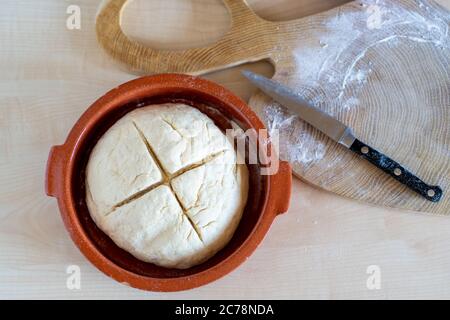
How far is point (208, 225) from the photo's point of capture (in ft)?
4.12

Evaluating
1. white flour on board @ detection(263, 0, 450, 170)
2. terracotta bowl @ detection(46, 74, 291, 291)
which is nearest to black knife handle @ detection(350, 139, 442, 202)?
white flour on board @ detection(263, 0, 450, 170)

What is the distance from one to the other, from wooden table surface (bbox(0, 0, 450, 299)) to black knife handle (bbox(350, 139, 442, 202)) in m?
0.08

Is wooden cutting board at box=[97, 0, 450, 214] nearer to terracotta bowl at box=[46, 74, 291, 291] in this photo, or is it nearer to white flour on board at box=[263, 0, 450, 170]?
white flour on board at box=[263, 0, 450, 170]

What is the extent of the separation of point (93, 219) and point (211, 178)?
0.31 metres

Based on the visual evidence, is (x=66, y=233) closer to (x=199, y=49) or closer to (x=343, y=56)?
(x=199, y=49)

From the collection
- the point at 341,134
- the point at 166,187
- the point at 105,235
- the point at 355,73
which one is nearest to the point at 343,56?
the point at 355,73

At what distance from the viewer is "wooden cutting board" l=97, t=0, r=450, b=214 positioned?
1486mm

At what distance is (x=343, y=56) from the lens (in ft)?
5.04

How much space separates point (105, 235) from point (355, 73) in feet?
2.65

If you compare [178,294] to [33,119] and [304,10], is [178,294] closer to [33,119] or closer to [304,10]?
[33,119]

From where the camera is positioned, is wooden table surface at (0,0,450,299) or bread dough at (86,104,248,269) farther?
wooden table surface at (0,0,450,299)

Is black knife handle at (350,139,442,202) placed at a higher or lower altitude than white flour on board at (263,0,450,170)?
lower
